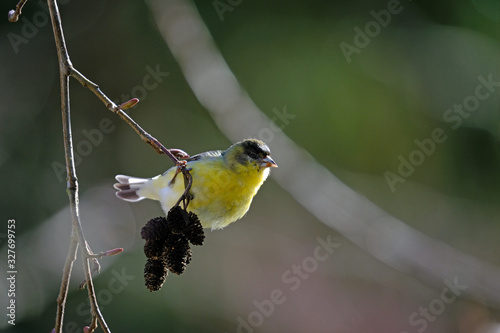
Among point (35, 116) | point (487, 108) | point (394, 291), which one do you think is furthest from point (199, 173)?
point (487, 108)

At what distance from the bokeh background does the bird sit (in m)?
2.72

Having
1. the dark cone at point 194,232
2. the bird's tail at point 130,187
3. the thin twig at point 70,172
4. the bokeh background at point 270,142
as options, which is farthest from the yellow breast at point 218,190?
the bokeh background at point 270,142

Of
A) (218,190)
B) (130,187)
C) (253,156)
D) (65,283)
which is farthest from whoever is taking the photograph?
(130,187)

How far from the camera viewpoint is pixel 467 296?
4.68 metres

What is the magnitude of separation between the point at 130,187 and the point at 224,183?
84 cm

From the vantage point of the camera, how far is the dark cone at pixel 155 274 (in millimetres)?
1409

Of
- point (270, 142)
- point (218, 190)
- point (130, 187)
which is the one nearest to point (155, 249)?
point (218, 190)

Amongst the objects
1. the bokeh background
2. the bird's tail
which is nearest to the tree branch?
the bird's tail

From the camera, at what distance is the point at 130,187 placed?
118 inches

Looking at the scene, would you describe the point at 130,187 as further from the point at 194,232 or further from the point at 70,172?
the point at 70,172

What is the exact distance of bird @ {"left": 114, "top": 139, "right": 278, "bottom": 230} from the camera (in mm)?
2279

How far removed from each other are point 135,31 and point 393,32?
3.04 m

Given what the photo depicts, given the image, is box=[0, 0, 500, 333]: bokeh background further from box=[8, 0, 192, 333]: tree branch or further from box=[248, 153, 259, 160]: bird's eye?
box=[8, 0, 192, 333]: tree branch

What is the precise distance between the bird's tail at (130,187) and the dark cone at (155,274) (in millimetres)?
1518
